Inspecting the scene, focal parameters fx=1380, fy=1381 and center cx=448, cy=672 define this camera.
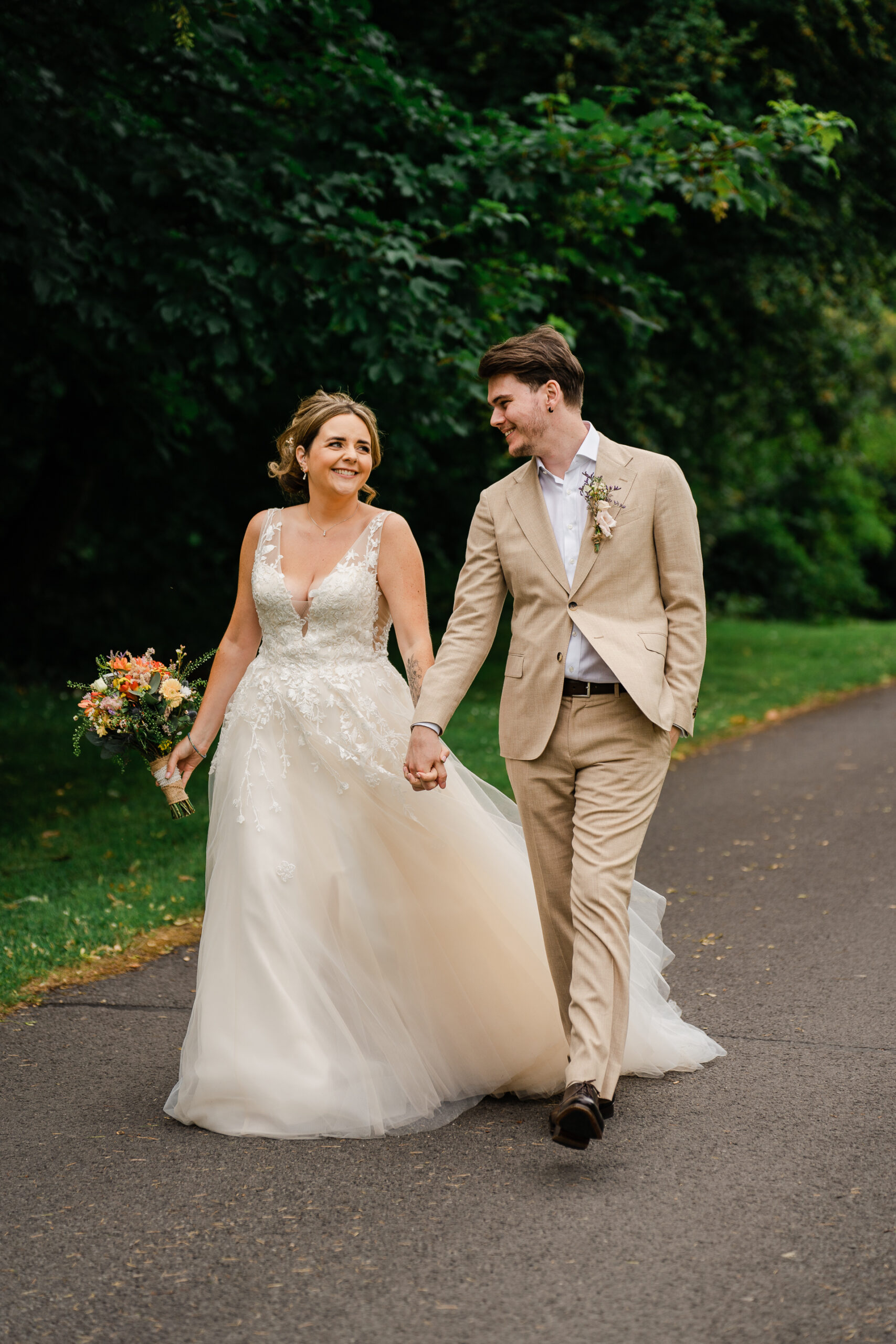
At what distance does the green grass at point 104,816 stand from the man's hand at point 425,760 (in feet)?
7.74

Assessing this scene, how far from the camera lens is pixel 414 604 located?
4.84 metres

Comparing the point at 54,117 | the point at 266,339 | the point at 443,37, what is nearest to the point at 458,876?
the point at 266,339

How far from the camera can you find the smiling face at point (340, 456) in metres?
4.85

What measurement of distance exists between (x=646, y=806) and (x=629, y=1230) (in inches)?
47.7

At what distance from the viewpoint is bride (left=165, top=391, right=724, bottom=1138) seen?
4227 mm

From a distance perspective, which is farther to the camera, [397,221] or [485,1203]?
[397,221]

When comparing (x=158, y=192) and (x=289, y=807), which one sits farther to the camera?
(x=158, y=192)

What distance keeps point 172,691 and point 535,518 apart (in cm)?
141

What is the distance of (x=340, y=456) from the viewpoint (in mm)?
4844

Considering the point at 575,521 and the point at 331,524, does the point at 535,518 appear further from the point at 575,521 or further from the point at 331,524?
the point at 331,524

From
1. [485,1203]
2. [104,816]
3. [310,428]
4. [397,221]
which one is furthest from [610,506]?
[104,816]

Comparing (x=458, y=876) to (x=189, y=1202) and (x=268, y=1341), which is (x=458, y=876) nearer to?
(x=189, y=1202)

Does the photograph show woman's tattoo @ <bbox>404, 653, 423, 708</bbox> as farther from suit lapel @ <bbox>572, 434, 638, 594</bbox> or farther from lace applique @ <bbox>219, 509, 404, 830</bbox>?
suit lapel @ <bbox>572, 434, 638, 594</bbox>

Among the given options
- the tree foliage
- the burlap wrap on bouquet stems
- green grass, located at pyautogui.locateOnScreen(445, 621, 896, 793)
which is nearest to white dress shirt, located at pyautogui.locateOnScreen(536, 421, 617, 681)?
the burlap wrap on bouquet stems
